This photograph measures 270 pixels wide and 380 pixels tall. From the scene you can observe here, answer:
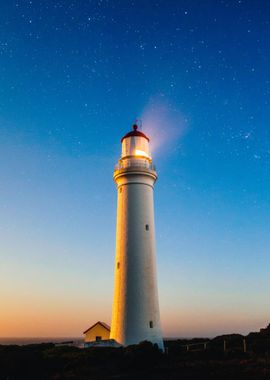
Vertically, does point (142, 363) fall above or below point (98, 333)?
below

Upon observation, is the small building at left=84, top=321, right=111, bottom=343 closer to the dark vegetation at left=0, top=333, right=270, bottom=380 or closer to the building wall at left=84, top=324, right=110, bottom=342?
the building wall at left=84, top=324, right=110, bottom=342

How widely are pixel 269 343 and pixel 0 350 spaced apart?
16.0 m

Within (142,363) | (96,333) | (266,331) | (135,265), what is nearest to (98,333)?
(96,333)

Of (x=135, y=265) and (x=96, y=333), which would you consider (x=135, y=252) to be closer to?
(x=135, y=265)

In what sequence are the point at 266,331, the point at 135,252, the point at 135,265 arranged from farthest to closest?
the point at 266,331 → the point at 135,252 → the point at 135,265

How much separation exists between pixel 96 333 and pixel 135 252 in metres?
7.85

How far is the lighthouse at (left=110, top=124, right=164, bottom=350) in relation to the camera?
67.1 ft

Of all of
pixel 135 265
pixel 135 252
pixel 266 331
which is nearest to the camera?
pixel 135 265

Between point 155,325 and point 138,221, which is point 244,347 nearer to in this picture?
point 155,325

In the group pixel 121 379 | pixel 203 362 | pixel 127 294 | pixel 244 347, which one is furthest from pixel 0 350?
pixel 244 347

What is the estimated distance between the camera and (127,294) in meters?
20.9

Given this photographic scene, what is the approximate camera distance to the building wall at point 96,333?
82.4 feet

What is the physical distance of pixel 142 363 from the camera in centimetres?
1686

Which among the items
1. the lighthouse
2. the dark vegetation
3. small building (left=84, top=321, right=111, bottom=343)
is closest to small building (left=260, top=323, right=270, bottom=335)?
the dark vegetation
